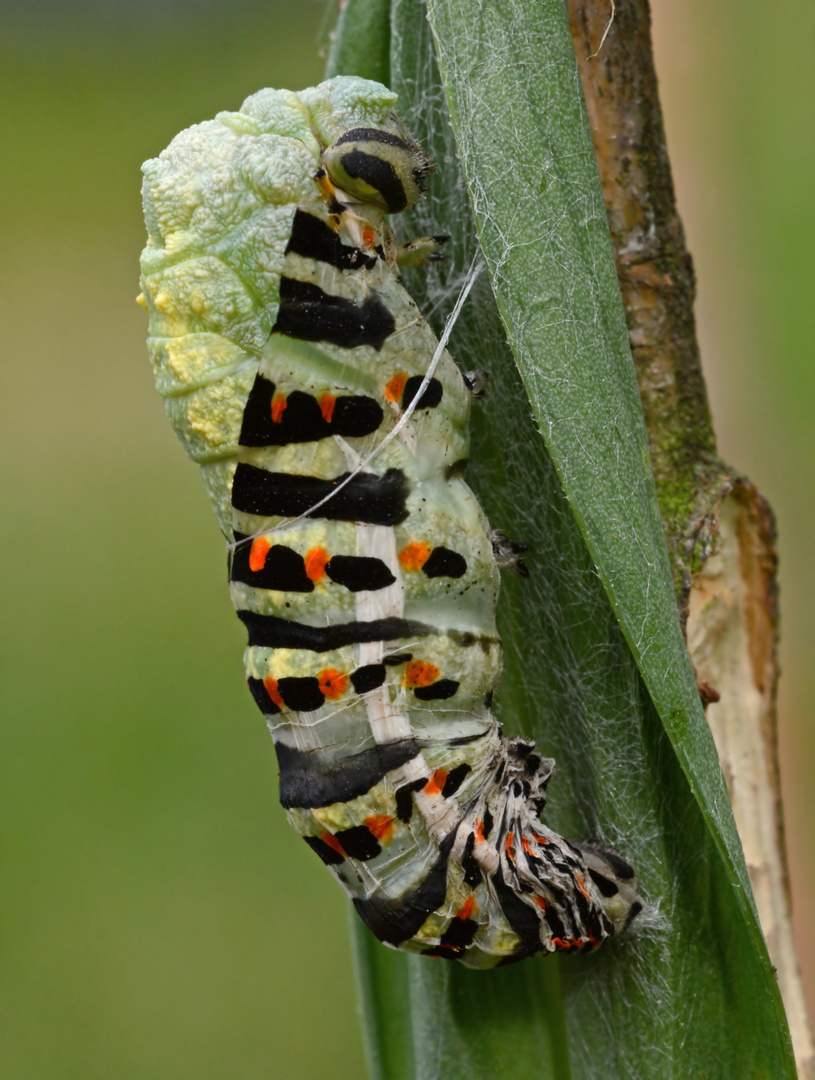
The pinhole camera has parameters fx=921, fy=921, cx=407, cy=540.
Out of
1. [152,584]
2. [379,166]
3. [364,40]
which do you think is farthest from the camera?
[152,584]

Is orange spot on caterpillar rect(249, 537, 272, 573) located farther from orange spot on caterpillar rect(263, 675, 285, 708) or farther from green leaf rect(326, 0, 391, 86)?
green leaf rect(326, 0, 391, 86)

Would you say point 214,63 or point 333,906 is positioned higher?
point 214,63

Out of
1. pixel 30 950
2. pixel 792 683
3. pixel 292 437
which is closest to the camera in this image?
pixel 292 437

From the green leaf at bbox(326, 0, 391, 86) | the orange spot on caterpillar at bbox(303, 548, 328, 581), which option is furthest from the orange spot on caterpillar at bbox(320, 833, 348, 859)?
the green leaf at bbox(326, 0, 391, 86)

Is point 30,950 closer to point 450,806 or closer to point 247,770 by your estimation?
point 247,770

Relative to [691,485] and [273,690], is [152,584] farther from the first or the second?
[691,485]

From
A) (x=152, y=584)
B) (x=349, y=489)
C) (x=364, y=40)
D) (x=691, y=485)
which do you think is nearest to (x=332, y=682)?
(x=349, y=489)

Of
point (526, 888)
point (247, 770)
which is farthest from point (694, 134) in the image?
point (526, 888)
